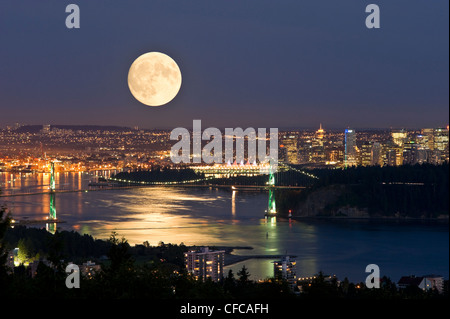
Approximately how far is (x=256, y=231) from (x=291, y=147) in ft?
52.6

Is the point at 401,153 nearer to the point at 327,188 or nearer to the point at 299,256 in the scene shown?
the point at 327,188

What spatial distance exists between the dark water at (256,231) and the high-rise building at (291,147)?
23.4 feet

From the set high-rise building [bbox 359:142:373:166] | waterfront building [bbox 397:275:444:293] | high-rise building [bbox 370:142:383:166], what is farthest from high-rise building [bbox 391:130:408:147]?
waterfront building [bbox 397:275:444:293]

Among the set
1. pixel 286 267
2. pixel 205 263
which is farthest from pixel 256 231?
pixel 205 263

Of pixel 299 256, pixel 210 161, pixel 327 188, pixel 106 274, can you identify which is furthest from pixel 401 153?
pixel 106 274

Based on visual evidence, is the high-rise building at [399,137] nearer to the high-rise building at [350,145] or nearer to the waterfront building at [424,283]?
the high-rise building at [350,145]

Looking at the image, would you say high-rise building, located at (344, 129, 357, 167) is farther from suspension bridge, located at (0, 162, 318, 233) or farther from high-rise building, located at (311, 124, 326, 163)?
suspension bridge, located at (0, 162, 318, 233)

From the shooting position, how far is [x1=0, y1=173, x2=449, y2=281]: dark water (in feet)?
39.1

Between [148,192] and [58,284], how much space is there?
20775mm

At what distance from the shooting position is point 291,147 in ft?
103

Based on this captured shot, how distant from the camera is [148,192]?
24953 mm

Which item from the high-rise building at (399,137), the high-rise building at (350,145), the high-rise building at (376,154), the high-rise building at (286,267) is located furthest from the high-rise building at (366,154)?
the high-rise building at (286,267)

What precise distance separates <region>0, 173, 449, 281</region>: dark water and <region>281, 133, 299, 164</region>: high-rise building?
7.12 metres

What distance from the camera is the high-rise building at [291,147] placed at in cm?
3014
